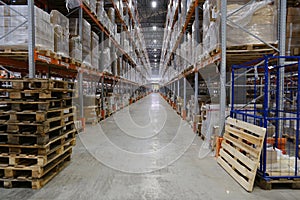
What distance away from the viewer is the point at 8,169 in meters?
2.86

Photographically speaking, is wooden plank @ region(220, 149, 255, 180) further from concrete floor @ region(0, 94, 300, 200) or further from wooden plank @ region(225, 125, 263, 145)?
wooden plank @ region(225, 125, 263, 145)

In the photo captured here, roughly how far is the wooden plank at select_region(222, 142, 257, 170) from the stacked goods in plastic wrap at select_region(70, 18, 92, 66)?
4944mm

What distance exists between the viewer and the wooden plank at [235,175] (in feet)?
9.16

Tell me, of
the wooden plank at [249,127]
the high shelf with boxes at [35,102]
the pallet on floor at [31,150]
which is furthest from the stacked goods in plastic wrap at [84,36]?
the wooden plank at [249,127]

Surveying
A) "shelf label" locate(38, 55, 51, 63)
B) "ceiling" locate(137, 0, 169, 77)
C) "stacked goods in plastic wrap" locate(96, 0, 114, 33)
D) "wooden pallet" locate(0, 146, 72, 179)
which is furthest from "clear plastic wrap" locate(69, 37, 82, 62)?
"ceiling" locate(137, 0, 169, 77)

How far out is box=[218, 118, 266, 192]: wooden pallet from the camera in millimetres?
2794

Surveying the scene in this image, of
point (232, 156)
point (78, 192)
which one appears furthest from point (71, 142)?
point (232, 156)

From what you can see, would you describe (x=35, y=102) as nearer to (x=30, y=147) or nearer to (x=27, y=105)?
(x=27, y=105)

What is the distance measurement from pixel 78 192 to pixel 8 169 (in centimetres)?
107

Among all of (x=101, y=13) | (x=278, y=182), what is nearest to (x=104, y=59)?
(x=101, y=13)

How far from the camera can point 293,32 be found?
15.0ft

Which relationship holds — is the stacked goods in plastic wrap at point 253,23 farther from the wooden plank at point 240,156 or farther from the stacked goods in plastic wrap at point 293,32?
the wooden plank at point 240,156

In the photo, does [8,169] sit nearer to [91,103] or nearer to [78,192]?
[78,192]

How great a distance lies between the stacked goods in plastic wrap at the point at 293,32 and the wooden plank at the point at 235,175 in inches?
117
